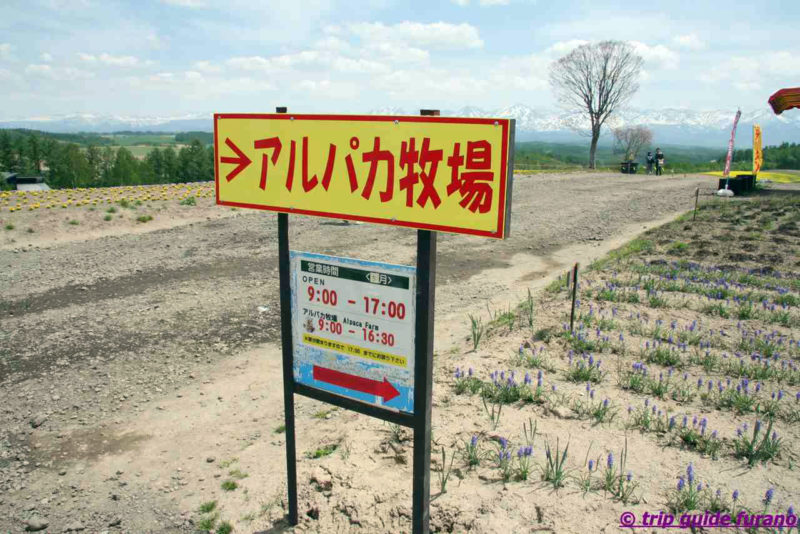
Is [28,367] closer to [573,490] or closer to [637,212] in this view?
[573,490]

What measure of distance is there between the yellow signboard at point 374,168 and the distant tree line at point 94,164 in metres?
82.1

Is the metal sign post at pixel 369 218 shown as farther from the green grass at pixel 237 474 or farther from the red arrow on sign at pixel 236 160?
the green grass at pixel 237 474

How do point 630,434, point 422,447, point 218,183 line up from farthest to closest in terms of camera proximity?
point 630,434 → point 218,183 → point 422,447

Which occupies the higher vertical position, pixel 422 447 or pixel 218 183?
pixel 218 183

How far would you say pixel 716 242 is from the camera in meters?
12.1

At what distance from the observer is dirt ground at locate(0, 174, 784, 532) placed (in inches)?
151

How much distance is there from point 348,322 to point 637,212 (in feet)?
57.5

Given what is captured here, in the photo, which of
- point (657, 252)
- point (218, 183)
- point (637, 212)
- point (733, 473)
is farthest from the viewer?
A: point (637, 212)

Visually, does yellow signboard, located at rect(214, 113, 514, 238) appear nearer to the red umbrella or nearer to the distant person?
the red umbrella

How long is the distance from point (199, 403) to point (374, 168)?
4045 millimetres

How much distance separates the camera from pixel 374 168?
2.92 metres

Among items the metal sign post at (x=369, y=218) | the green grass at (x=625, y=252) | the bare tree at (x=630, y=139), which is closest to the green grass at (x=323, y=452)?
the metal sign post at (x=369, y=218)

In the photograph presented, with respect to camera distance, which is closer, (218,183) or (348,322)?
(348,322)

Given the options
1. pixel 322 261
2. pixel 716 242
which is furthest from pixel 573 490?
pixel 716 242
